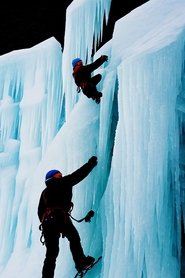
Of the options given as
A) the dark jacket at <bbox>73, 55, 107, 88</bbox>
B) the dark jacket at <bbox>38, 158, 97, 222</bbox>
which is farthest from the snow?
the dark jacket at <bbox>38, 158, 97, 222</bbox>

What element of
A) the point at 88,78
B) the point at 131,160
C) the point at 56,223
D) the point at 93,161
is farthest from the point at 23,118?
the point at 56,223

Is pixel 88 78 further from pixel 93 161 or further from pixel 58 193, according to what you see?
pixel 58 193

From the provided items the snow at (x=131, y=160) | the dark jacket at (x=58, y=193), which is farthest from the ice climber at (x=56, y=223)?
the snow at (x=131, y=160)

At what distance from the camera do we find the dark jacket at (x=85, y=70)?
→ 5402mm

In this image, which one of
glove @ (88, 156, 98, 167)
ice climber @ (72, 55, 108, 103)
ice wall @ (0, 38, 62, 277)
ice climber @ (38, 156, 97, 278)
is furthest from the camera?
ice wall @ (0, 38, 62, 277)

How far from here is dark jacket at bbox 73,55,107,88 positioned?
5.40m

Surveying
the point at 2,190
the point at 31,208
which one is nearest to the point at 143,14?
the point at 31,208

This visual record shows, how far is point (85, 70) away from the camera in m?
5.45

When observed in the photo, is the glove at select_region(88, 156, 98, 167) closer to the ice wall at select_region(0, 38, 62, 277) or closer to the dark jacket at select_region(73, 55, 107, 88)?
the dark jacket at select_region(73, 55, 107, 88)

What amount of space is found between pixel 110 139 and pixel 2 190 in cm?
358

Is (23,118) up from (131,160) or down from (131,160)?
up

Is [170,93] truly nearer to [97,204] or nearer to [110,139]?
[110,139]

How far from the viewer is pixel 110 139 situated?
564 centimetres

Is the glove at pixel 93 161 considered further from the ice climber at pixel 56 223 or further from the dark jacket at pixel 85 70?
the dark jacket at pixel 85 70
